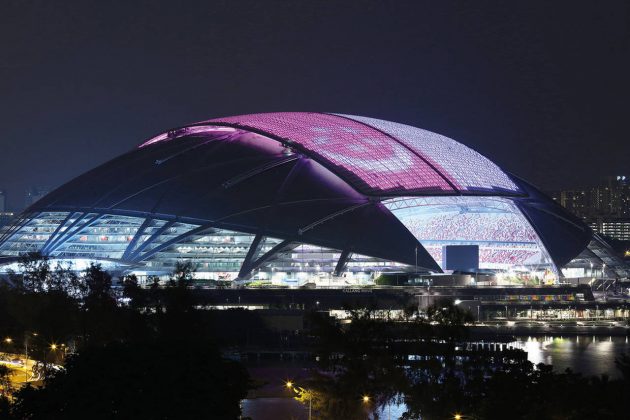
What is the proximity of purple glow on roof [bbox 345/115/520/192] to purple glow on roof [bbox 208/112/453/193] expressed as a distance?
194 cm

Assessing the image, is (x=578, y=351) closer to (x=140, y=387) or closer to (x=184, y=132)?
(x=184, y=132)

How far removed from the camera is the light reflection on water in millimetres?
71438

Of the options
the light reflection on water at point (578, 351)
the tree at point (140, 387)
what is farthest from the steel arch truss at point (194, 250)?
the tree at point (140, 387)

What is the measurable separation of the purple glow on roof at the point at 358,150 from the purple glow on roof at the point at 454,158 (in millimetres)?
1944

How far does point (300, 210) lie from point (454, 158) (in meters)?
19.9

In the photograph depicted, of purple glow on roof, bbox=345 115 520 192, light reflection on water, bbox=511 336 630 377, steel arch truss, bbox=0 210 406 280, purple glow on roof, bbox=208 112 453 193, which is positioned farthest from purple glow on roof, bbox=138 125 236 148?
light reflection on water, bbox=511 336 630 377

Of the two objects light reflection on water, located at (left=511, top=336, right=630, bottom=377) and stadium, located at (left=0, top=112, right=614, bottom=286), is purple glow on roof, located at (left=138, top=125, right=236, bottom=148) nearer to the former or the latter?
stadium, located at (left=0, top=112, right=614, bottom=286)

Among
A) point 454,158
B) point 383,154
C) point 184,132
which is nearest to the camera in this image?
point 383,154

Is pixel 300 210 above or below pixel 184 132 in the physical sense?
below

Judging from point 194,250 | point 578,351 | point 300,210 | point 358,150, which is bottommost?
point 578,351

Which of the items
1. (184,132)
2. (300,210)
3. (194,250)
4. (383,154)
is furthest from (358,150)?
(184,132)

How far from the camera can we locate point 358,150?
103m

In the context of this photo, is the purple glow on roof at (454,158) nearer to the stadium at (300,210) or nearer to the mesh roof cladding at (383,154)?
the mesh roof cladding at (383,154)

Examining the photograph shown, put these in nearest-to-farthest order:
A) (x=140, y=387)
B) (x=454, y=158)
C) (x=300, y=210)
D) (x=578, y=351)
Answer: (x=140, y=387)
(x=578, y=351)
(x=300, y=210)
(x=454, y=158)
